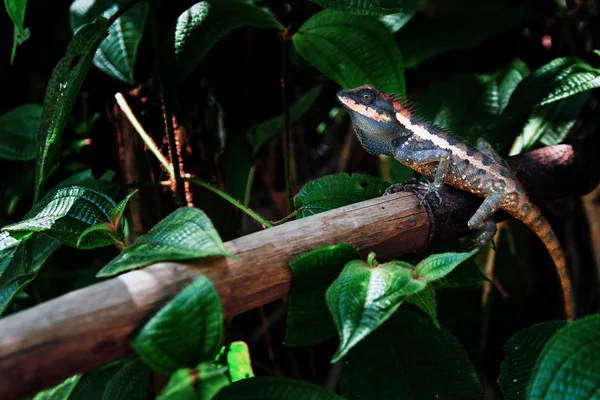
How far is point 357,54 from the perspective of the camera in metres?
1.81

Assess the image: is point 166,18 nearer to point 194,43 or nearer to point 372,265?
point 194,43

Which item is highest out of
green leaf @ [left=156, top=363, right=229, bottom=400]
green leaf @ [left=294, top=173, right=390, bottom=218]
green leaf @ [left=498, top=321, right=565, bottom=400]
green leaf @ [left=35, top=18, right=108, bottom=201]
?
green leaf @ [left=35, top=18, right=108, bottom=201]

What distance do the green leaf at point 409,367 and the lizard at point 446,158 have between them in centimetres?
47

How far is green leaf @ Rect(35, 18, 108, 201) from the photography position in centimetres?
135

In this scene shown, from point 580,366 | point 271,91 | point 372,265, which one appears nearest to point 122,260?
point 372,265

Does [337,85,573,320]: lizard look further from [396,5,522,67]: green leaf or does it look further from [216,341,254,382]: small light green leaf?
[216,341,254,382]: small light green leaf

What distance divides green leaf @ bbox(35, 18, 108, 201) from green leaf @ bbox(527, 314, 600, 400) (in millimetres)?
1095

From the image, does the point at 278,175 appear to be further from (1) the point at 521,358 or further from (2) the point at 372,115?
(1) the point at 521,358

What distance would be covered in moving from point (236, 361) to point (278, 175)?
1.82 meters

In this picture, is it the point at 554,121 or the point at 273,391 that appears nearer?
the point at 273,391

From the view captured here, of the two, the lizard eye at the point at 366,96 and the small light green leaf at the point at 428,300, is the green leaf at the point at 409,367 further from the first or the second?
the lizard eye at the point at 366,96

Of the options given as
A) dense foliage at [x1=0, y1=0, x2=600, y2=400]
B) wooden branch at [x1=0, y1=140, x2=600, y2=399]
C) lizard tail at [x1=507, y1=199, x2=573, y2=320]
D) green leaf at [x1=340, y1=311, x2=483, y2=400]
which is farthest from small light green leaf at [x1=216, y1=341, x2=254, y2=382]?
lizard tail at [x1=507, y1=199, x2=573, y2=320]

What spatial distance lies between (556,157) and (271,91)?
3.97 ft

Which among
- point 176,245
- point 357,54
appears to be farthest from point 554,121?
point 176,245
